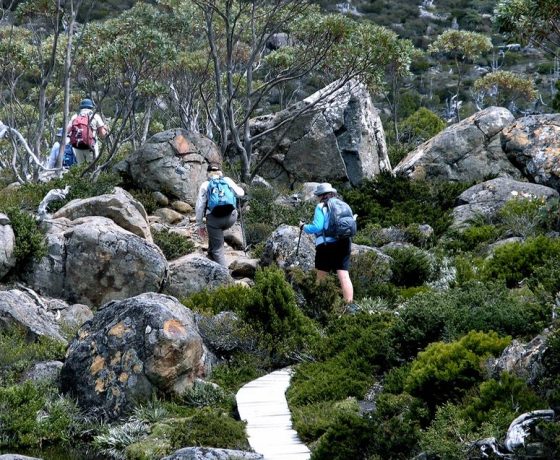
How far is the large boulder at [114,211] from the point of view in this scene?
1766cm

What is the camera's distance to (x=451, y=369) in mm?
9195

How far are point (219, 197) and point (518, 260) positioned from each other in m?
4.82

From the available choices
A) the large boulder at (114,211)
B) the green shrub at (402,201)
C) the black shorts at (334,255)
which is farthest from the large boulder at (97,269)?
the green shrub at (402,201)

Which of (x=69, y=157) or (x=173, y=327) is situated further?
(x=69, y=157)

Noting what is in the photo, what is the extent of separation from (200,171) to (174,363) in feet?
37.3

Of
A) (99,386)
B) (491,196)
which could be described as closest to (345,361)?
(99,386)

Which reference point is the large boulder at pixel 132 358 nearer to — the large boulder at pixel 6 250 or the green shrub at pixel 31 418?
the green shrub at pixel 31 418

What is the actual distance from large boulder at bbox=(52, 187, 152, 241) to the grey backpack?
190 inches

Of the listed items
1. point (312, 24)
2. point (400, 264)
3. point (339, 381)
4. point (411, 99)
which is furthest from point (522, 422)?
point (411, 99)

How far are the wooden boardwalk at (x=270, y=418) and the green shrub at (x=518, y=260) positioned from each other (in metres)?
4.57

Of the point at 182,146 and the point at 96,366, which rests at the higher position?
the point at 96,366

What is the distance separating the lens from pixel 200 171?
22.5 metres

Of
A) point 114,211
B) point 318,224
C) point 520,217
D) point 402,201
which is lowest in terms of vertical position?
point 402,201

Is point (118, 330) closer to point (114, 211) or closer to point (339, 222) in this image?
point (339, 222)
